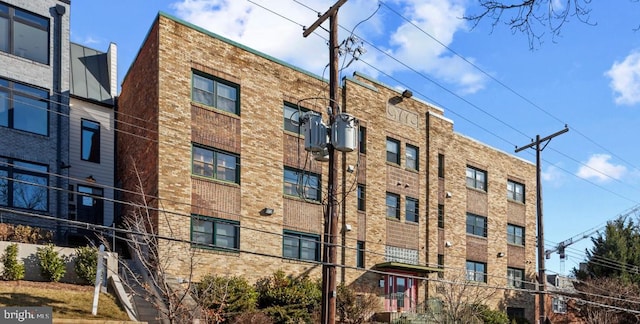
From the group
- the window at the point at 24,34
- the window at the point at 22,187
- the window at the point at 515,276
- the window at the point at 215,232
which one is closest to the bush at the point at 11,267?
the window at the point at 22,187

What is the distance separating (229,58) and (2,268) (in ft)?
37.0

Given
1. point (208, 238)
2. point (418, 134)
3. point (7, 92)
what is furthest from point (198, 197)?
point (418, 134)

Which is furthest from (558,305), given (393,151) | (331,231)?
(331,231)

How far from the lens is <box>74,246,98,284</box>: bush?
755 inches

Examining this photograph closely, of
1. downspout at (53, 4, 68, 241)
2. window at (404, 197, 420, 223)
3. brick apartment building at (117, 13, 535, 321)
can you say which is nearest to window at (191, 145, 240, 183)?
brick apartment building at (117, 13, 535, 321)

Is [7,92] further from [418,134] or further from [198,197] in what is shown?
[418,134]

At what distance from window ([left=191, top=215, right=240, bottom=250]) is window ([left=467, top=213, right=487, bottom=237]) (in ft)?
51.8

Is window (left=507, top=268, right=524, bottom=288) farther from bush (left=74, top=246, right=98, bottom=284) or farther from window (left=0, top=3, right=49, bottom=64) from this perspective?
window (left=0, top=3, right=49, bottom=64)

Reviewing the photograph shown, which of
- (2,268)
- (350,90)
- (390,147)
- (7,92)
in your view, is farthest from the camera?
(390,147)

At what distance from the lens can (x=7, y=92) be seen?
899 inches

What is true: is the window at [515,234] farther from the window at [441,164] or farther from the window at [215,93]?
the window at [215,93]

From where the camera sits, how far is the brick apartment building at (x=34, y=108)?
22781mm

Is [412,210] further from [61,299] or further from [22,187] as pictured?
[61,299]

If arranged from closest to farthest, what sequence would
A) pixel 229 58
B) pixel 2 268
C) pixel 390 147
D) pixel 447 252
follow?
pixel 2 268, pixel 229 58, pixel 390 147, pixel 447 252
